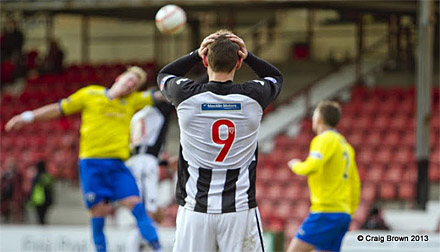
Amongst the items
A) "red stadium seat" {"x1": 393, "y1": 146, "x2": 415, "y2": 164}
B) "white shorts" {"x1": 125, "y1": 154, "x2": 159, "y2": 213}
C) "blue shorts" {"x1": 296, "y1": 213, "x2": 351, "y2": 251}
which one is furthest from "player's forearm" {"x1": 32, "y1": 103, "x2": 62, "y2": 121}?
"red stadium seat" {"x1": 393, "y1": 146, "x2": 415, "y2": 164}

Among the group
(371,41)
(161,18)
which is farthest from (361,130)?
(161,18)

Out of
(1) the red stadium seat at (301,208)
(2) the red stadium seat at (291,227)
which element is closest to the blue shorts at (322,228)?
(2) the red stadium seat at (291,227)

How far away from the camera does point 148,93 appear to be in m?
9.28

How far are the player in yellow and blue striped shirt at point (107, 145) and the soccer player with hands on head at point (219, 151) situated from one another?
3.31 m

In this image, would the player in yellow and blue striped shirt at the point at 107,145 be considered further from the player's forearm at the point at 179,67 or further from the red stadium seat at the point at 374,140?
the red stadium seat at the point at 374,140

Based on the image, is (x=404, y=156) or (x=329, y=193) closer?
(x=329, y=193)

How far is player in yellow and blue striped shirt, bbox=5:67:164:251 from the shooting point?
30.2 feet

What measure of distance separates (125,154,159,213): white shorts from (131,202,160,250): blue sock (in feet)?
5.40

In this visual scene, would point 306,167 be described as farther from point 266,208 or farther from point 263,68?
point 266,208

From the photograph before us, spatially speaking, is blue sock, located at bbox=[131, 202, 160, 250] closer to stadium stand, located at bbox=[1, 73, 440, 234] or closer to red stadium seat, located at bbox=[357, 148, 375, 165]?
stadium stand, located at bbox=[1, 73, 440, 234]

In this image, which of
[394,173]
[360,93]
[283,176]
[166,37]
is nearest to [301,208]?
[283,176]

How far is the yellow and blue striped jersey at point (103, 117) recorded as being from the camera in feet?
30.3

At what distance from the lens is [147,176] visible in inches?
430

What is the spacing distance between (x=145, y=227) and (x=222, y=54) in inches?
151
